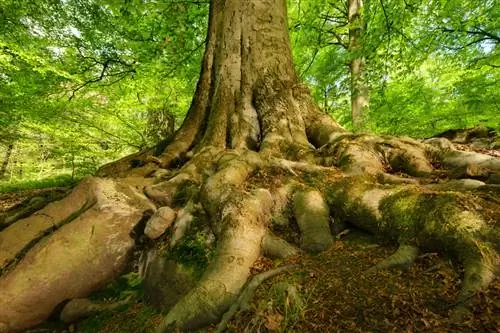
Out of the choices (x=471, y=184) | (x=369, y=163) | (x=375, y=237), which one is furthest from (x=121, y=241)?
(x=471, y=184)

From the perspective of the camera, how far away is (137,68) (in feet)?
30.1

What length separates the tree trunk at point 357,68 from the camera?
765 cm

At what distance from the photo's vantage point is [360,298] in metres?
1.71

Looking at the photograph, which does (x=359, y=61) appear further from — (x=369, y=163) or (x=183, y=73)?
(x=369, y=163)

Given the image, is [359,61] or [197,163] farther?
[359,61]

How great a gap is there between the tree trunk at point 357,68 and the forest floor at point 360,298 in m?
5.86

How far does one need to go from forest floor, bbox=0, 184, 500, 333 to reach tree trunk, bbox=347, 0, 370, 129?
5.86 m

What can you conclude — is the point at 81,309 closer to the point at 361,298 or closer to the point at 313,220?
the point at 313,220

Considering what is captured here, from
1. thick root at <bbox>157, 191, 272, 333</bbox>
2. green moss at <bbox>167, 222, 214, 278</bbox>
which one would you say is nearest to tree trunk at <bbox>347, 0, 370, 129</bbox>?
thick root at <bbox>157, 191, 272, 333</bbox>

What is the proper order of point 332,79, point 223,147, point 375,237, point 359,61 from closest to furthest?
point 375,237, point 223,147, point 359,61, point 332,79

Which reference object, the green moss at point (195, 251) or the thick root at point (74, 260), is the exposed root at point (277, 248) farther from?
the thick root at point (74, 260)

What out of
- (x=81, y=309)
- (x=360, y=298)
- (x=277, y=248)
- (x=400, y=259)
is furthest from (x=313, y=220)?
(x=81, y=309)

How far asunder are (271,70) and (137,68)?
5.79 m

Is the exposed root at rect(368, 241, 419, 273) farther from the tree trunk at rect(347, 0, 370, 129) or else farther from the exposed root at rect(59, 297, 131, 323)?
the tree trunk at rect(347, 0, 370, 129)
